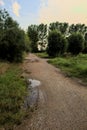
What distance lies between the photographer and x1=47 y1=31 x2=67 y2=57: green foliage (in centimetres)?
5359

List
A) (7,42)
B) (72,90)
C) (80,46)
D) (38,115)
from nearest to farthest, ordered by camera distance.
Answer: (38,115)
(72,90)
(7,42)
(80,46)

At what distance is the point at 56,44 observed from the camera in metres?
53.4

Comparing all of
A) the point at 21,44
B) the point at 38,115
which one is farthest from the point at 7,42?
the point at 38,115

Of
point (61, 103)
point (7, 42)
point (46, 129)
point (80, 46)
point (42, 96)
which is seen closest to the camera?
point (46, 129)

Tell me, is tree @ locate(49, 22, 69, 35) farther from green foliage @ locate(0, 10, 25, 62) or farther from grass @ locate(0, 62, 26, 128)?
grass @ locate(0, 62, 26, 128)

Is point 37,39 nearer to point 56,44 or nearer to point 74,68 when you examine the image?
point 56,44

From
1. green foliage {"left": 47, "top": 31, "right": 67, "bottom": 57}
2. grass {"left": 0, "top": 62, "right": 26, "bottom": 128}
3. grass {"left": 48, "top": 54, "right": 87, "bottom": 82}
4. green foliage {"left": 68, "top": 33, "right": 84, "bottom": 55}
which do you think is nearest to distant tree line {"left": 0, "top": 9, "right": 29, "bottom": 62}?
grass {"left": 48, "top": 54, "right": 87, "bottom": 82}

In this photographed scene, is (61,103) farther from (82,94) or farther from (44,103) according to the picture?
(82,94)

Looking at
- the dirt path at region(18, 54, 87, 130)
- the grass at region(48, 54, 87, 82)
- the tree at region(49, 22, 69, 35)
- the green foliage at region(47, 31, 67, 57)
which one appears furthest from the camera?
the tree at region(49, 22, 69, 35)

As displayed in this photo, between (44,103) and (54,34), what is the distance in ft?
150

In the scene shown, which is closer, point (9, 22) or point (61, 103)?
point (61, 103)

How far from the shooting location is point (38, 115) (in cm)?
820

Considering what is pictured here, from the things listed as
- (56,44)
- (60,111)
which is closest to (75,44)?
(56,44)

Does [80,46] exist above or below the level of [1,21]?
below
